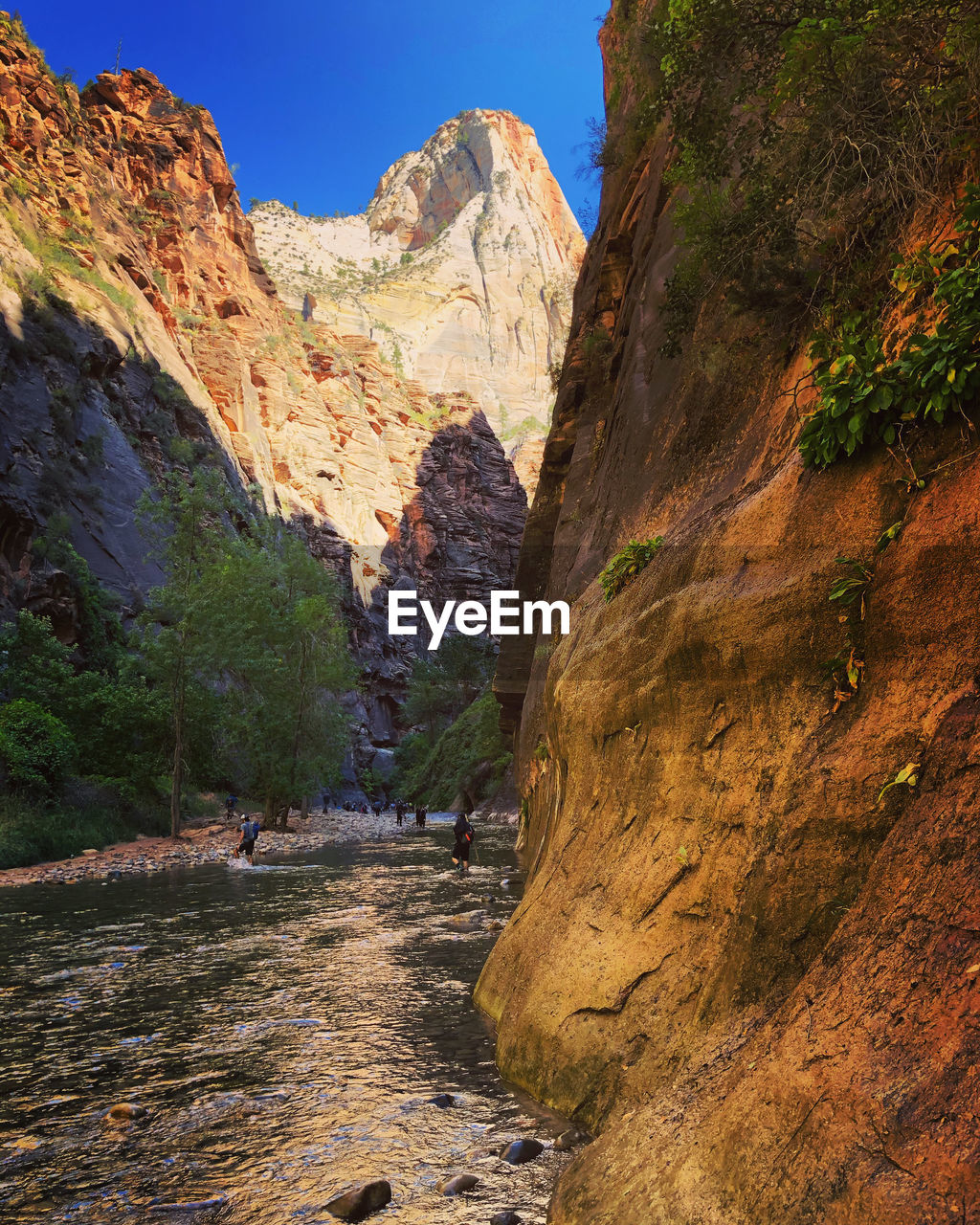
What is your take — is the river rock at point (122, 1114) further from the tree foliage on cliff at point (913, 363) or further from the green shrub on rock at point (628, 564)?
the tree foliage on cliff at point (913, 363)

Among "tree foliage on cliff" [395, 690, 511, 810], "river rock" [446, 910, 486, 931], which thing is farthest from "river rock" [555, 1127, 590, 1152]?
"tree foliage on cliff" [395, 690, 511, 810]

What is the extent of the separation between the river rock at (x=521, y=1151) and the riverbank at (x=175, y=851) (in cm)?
2008

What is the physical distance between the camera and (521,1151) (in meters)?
5.39

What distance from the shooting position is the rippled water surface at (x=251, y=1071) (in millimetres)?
5109

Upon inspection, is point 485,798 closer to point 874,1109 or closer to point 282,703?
point 282,703

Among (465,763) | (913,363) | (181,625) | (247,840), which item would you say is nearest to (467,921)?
(913,363)

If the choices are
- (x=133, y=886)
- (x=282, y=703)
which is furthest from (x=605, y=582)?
(x=282, y=703)

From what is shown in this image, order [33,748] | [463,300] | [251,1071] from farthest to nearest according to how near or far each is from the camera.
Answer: [463,300] → [33,748] → [251,1071]

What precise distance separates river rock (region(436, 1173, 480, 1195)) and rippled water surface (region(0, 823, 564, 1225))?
59mm

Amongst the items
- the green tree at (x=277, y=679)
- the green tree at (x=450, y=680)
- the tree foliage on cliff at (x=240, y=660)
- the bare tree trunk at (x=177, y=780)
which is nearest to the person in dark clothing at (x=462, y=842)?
the bare tree trunk at (x=177, y=780)

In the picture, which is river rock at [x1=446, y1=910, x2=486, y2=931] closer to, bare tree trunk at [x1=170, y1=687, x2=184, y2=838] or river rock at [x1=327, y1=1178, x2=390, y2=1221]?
river rock at [x1=327, y1=1178, x2=390, y2=1221]

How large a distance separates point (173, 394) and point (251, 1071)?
62068mm

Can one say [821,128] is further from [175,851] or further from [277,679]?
[277,679]

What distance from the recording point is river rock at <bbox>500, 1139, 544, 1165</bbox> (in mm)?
5336
